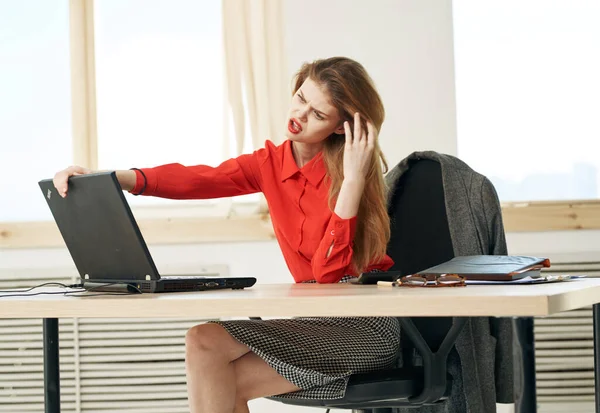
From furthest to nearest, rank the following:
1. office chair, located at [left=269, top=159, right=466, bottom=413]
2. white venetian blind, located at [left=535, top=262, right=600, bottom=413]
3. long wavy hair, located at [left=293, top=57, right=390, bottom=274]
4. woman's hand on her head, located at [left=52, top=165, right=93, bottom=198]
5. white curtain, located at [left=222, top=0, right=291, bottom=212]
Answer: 1. white curtain, located at [left=222, top=0, right=291, bottom=212]
2. white venetian blind, located at [left=535, top=262, right=600, bottom=413]
3. long wavy hair, located at [left=293, top=57, right=390, bottom=274]
4. office chair, located at [left=269, top=159, right=466, bottom=413]
5. woman's hand on her head, located at [left=52, top=165, right=93, bottom=198]

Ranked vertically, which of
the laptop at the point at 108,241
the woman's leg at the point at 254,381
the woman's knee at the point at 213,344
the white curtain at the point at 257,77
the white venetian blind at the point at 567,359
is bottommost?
the white venetian blind at the point at 567,359

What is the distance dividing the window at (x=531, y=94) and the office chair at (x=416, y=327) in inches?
46.8

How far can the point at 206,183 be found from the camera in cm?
202

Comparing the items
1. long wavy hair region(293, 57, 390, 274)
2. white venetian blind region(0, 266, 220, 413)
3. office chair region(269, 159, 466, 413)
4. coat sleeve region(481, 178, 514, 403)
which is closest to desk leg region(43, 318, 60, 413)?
office chair region(269, 159, 466, 413)

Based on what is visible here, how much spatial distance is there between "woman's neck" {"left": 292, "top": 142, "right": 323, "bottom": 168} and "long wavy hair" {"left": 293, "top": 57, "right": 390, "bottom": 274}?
0.03m

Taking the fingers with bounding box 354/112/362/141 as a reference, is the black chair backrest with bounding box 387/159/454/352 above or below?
below

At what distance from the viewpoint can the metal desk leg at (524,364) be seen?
1.08 metres

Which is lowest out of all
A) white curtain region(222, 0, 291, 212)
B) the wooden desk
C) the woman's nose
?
the wooden desk

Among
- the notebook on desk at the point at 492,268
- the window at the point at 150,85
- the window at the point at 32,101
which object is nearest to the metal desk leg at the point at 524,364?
the notebook on desk at the point at 492,268

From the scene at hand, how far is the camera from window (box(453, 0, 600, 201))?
311cm

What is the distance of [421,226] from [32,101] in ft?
6.51

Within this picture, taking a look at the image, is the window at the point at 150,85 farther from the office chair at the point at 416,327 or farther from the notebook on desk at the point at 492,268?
the notebook on desk at the point at 492,268

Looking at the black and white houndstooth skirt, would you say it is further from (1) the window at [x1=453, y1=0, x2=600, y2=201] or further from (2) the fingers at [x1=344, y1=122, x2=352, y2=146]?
(1) the window at [x1=453, y1=0, x2=600, y2=201]

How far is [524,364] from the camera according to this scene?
108cm
